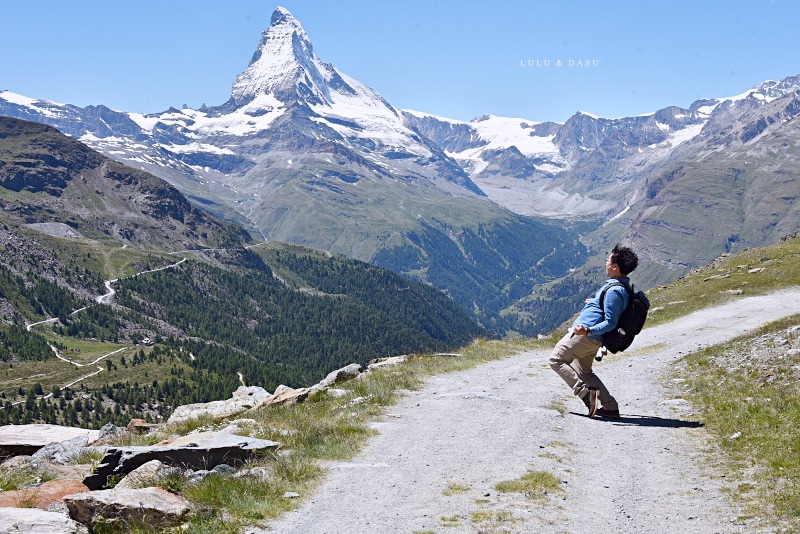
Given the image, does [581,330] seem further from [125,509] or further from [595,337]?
[125,509]

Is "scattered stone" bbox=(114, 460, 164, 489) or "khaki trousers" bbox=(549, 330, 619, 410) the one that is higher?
"scattered stone" bbox=(114, 460, 164, 489)

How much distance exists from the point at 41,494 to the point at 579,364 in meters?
13.6

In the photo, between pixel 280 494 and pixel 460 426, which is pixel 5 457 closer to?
pixel 280 494

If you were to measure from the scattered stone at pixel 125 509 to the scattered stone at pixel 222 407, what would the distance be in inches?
487

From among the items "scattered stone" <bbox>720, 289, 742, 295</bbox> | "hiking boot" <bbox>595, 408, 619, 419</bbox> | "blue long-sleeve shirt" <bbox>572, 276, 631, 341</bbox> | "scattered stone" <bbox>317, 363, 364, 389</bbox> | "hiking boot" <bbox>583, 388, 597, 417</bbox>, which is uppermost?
"blue long-sleeve shirt" <bbox>572, 276, 631, 341</bbox>

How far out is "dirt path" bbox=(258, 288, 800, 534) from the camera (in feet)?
32.1

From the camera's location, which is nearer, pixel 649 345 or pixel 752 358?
pixel 752 358

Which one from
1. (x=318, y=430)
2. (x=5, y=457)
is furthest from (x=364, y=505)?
(x=5, y=457)

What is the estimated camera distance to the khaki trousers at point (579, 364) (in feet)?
56.7

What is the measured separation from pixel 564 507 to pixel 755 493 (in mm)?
3400

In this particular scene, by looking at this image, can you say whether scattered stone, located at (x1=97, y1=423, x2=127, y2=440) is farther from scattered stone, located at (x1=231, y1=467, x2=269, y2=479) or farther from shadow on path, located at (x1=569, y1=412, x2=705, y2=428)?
shadow on path, located at (x1=569, y1=412, x2=705, y2=428)

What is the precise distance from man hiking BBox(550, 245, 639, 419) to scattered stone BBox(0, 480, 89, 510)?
12.6 m

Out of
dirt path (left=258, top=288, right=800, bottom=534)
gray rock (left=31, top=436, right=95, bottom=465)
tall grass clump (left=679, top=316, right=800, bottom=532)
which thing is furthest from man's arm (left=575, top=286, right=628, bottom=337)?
gray rock (left=31, top=436, right=95, bottom=465)

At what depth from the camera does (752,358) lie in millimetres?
22453
